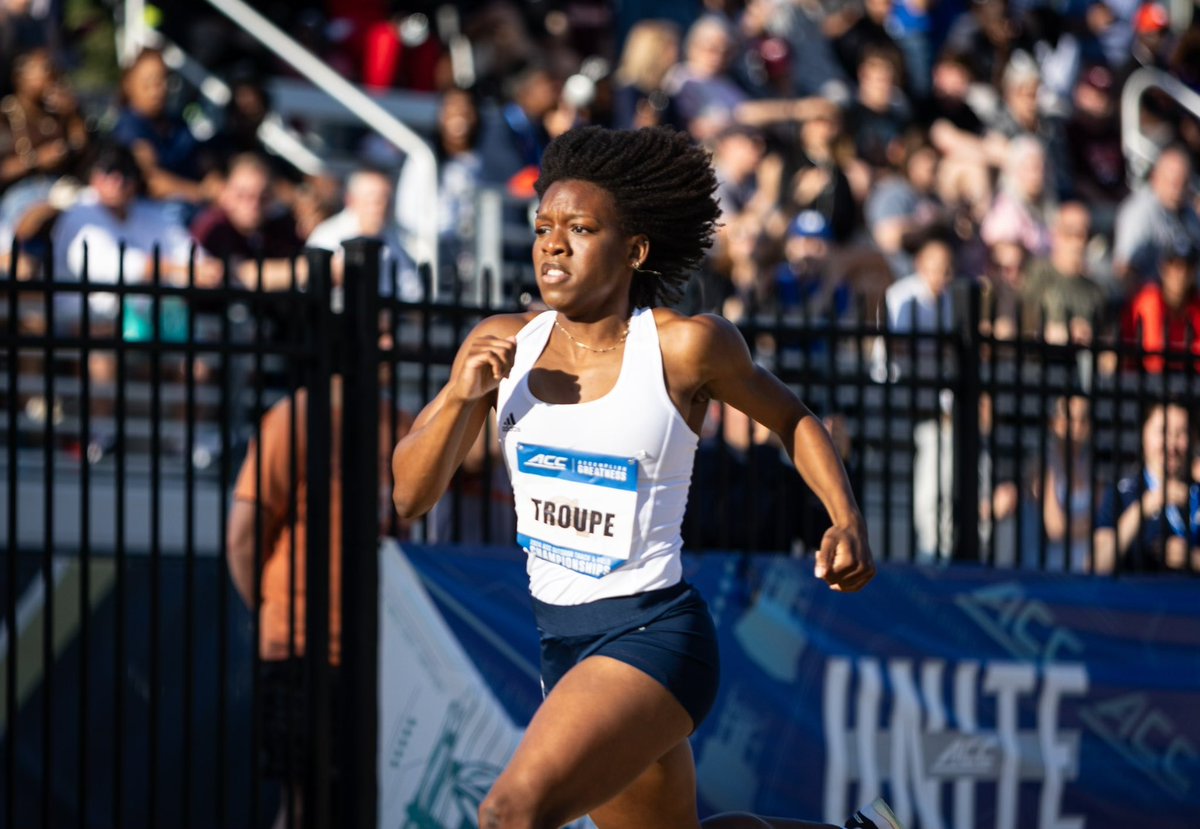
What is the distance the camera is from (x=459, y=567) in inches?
278

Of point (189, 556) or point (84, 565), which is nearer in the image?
point (84, 565)

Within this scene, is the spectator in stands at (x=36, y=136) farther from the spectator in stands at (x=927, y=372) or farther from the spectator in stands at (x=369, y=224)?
the spectator in stands at (x=927, y=372)

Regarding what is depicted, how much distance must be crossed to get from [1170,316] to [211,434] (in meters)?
5.33

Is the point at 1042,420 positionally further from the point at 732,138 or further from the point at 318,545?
the point at 732,138

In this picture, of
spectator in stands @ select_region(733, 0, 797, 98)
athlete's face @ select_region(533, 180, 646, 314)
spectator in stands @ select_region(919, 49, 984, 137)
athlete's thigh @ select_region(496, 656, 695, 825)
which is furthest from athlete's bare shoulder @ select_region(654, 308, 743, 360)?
spectator in stands @ select_region(919, 49, 984, 137)

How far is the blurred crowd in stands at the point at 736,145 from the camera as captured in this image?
10.1 meters

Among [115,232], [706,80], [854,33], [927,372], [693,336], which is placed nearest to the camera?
[693,336]

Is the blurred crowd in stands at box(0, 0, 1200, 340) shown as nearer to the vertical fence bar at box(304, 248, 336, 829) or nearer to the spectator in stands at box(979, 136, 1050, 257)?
the spectator in stands at box(979, 136, 1050, 257)

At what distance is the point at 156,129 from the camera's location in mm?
11414

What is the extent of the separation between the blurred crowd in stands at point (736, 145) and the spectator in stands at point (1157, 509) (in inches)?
9.3

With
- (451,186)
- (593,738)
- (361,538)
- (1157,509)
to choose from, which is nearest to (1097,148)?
(451,186)

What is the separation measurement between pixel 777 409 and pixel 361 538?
2541 millimetres

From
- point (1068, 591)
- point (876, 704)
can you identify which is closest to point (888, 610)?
point (876, 704)

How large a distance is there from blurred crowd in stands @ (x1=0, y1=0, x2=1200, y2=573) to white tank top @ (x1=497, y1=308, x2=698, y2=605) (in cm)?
252
